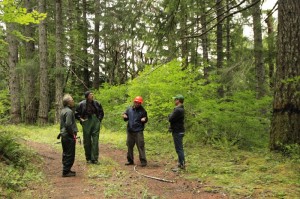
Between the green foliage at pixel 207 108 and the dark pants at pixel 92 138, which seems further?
the green foliage at pixel 207 108

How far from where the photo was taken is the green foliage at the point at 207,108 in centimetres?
1064

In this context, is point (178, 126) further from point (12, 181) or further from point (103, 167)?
point (12, 181)

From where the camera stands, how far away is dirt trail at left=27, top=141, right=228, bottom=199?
19.0ft

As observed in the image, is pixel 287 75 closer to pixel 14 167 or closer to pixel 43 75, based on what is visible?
pixel 14 167

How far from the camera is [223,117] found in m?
10.6

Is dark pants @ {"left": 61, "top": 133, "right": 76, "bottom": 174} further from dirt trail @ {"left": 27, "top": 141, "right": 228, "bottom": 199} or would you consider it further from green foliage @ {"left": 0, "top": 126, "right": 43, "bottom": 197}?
green foliage @ {"left": 0, "top": 126, "right": 43, "bottom": 197}

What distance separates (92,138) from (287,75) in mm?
5598

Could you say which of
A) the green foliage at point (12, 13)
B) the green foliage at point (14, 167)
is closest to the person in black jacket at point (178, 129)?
the green foliage at point (14, 167)

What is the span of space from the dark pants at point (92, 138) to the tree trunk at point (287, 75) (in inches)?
195

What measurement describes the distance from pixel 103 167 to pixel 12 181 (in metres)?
2.63

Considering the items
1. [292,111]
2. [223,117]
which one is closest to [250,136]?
[223,117]

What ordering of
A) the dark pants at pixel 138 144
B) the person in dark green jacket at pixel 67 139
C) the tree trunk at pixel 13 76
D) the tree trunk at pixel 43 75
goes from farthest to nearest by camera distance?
1. the tree trunk at pixel 43 75
2. the tree trunk at pixel 13 76
3. the dark pants at pixel 138 144
4. the person in dark green jacket at pixel 67 139

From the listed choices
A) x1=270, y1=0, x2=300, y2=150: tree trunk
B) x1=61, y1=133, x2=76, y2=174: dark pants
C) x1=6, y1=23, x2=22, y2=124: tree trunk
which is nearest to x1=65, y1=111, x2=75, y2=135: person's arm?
x1=61, y1=133, x2=76, y2=174: dark pants

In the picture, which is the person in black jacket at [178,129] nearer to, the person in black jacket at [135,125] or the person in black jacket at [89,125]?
the person in black jacket at [135,125]
